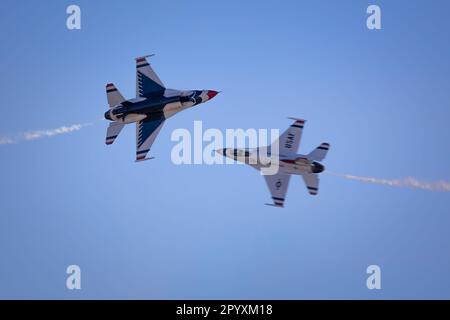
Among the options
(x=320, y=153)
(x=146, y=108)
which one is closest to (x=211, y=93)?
(x=146, y=108)

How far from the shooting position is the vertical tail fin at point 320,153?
49106mm

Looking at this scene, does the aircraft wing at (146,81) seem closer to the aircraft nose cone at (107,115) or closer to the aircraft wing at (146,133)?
the aircraft wing at (146,133)

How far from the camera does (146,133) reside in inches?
2034

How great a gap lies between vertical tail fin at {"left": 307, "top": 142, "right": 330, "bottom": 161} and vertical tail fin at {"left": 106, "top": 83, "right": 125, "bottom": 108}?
488 inches

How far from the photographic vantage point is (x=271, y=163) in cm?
4988

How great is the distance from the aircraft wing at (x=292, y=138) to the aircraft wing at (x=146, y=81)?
324 inches

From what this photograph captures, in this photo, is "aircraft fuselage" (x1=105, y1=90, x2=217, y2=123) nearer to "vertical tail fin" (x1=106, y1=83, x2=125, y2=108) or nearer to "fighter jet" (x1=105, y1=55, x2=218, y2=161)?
"fighter jet" (x1=105, y1=55, x2=218, y2=161)

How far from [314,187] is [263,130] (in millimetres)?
4600

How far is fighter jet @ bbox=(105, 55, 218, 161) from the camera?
5131cm

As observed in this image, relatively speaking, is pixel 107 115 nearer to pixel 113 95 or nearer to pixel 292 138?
pixel 113 95

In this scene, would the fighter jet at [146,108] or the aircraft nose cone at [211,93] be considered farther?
the aircraft nose cone at [211,93]

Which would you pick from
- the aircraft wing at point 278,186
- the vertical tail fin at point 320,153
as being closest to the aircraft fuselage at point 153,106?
the aircraft wing at point 278,186

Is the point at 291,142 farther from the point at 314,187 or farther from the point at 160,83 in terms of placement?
the point at 160,83

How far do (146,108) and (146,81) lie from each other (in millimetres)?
2384
